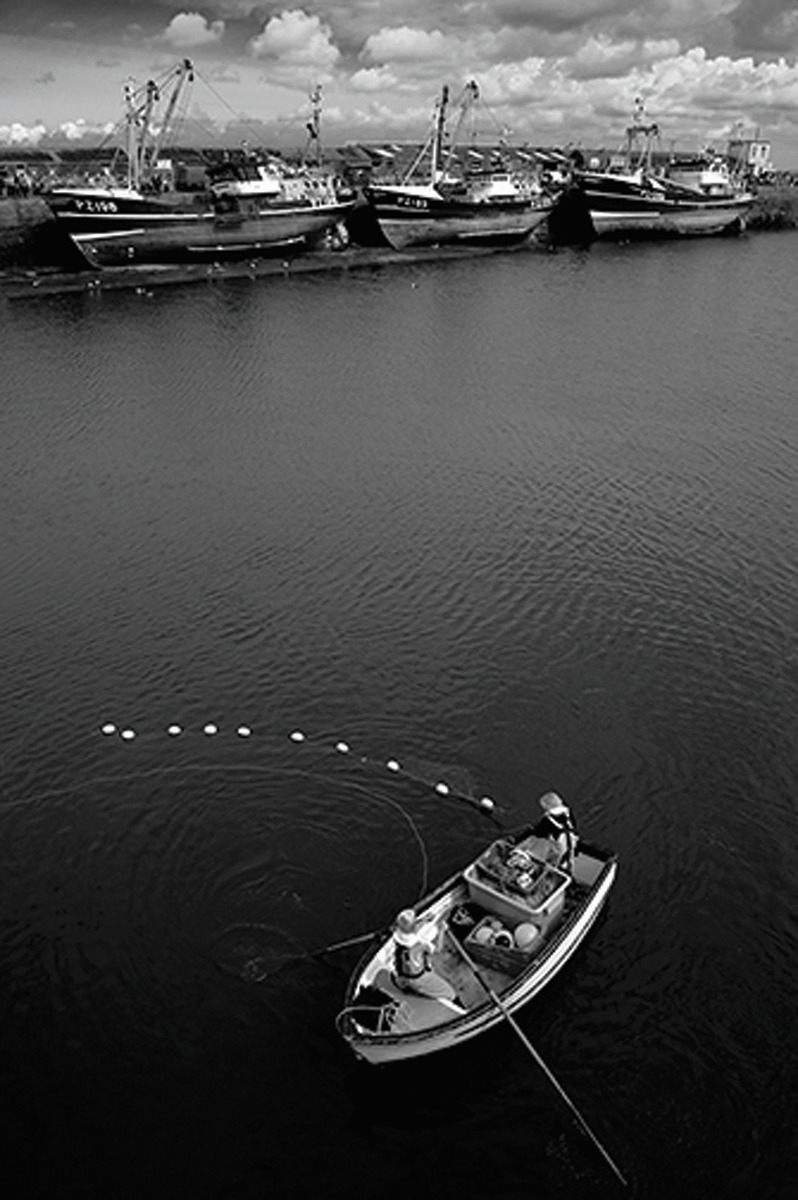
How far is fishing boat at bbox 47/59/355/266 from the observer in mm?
96812

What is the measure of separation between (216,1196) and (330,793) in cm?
1122

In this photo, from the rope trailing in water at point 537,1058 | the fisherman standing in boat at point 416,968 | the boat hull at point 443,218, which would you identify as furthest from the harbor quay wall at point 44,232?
the rope trailing in water at point 537,1058

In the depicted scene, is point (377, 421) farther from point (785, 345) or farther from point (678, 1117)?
point (678, 1117)

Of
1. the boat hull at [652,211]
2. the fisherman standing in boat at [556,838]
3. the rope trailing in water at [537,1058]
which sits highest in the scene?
the boat hull at [652,211]

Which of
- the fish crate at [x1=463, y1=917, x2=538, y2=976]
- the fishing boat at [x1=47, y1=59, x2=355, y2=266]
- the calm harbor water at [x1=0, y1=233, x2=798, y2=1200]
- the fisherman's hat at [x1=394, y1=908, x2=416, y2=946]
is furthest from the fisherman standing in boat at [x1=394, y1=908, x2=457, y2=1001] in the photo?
the fishing boat at [x1=47, y1=59, x2=355, y2=266]

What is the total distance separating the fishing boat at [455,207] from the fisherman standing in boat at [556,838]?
10794 cm

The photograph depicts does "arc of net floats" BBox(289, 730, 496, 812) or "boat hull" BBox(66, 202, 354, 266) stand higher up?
"boat hull" BBox(66, 202, 354, 266)

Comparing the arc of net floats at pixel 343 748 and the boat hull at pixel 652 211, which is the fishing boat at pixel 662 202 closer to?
the boat hull at pixel 652 211

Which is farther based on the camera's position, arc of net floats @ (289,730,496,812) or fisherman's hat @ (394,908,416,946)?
arc of net floats @ (289,730,496,812)

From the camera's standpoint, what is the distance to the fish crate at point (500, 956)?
19406 mm

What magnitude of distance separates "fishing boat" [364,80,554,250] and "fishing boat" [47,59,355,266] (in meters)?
6.54

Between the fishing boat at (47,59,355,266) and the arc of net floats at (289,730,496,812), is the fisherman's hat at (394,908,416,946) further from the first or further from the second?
the fishing boat at (47,59,355,266)

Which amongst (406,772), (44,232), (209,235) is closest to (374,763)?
(406,772)

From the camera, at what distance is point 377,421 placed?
5681cm
